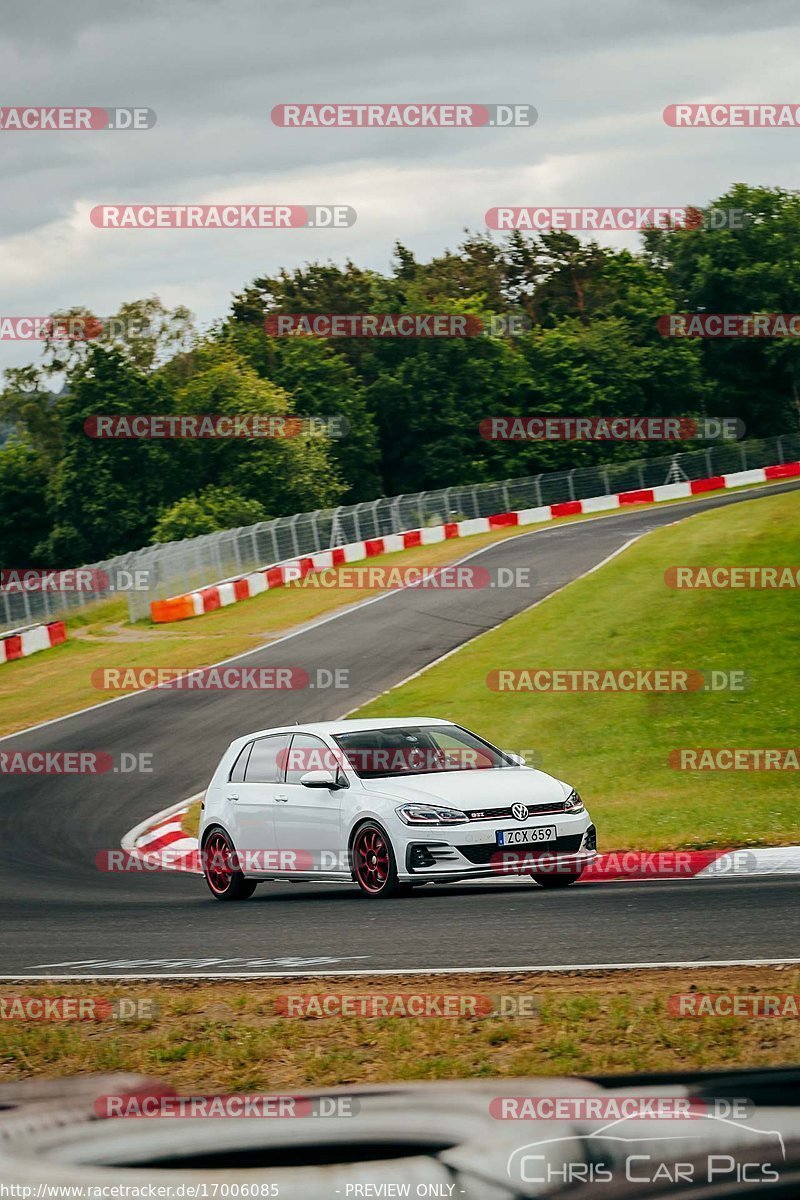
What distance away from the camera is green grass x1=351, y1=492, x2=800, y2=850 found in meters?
15.9

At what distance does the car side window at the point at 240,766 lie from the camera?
1379 cm

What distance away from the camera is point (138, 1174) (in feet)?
10.6

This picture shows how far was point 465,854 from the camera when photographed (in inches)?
461

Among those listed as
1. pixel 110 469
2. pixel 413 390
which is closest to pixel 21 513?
pixel 110 469

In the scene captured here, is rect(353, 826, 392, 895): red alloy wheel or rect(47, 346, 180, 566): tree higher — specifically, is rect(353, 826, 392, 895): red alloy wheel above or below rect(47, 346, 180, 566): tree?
below

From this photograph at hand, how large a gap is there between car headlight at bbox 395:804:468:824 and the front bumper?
6 centimetres

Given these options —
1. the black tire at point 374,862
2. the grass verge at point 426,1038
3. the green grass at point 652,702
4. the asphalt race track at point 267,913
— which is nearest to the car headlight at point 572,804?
the asphalt race track at point 267,913

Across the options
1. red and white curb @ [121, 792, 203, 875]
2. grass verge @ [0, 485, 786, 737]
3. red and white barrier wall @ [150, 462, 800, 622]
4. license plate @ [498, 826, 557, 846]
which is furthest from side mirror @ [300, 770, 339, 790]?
red and white barrier wall @ [150, 462, 800, 622]

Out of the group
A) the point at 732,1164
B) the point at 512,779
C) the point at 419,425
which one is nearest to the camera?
the point at 732,1164

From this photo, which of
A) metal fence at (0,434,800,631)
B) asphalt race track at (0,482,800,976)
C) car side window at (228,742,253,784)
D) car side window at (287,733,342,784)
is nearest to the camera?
asphalt race track at (0,482,800,976)

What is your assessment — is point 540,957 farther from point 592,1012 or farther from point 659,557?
point 659,557

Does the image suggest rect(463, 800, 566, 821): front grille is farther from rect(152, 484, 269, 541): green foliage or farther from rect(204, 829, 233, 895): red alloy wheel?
rect(152, 484, 269, 541): green foliage

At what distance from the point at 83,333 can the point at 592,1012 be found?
8959 centimetres

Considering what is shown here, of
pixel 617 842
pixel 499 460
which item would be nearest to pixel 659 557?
pixel 617 842
